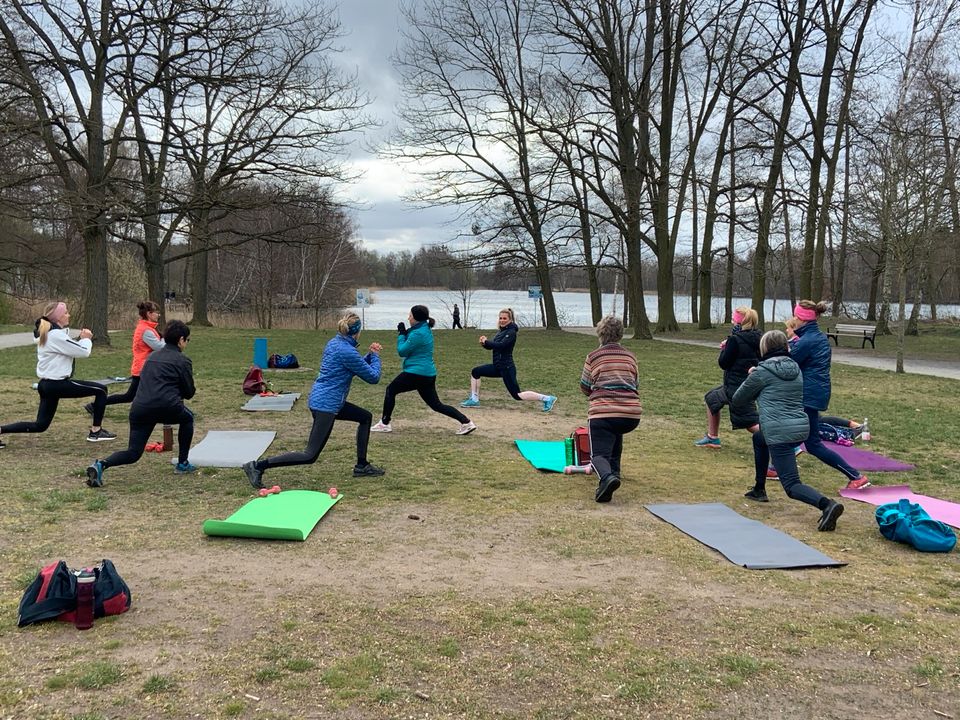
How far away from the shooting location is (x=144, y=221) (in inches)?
849

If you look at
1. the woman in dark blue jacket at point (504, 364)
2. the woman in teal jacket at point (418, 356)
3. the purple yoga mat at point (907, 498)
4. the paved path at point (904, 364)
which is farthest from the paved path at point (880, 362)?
the woman in teal jacket at point (418, 356)

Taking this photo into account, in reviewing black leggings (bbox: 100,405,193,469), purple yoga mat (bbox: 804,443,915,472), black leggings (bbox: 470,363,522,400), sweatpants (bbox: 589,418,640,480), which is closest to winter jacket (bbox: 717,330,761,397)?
purple yoga mat (bbox: 804,443,915,472)

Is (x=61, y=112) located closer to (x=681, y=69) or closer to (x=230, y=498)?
(x=230, y=498)

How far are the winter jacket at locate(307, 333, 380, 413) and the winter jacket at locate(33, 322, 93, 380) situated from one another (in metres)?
2.83

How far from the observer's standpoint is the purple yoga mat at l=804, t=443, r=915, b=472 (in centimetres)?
794

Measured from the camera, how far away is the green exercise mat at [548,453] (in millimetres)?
7785

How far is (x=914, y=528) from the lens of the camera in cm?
529

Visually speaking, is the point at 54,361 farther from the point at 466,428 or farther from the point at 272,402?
the point at 466,428

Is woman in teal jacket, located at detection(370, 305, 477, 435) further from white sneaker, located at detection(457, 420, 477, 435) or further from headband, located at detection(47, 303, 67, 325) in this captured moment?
headband, located at detection(47, 303, 67, 325)

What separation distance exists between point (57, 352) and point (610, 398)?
19.1 ft

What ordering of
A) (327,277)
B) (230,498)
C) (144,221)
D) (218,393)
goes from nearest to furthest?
(230,498) < (218,393) < (144,221) < (327,277)

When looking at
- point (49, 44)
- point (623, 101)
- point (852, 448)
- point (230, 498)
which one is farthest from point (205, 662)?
point (623, 101)

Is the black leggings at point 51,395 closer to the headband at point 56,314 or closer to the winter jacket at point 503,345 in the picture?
the headband at point 56,314

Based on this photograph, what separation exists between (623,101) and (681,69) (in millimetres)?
4647
